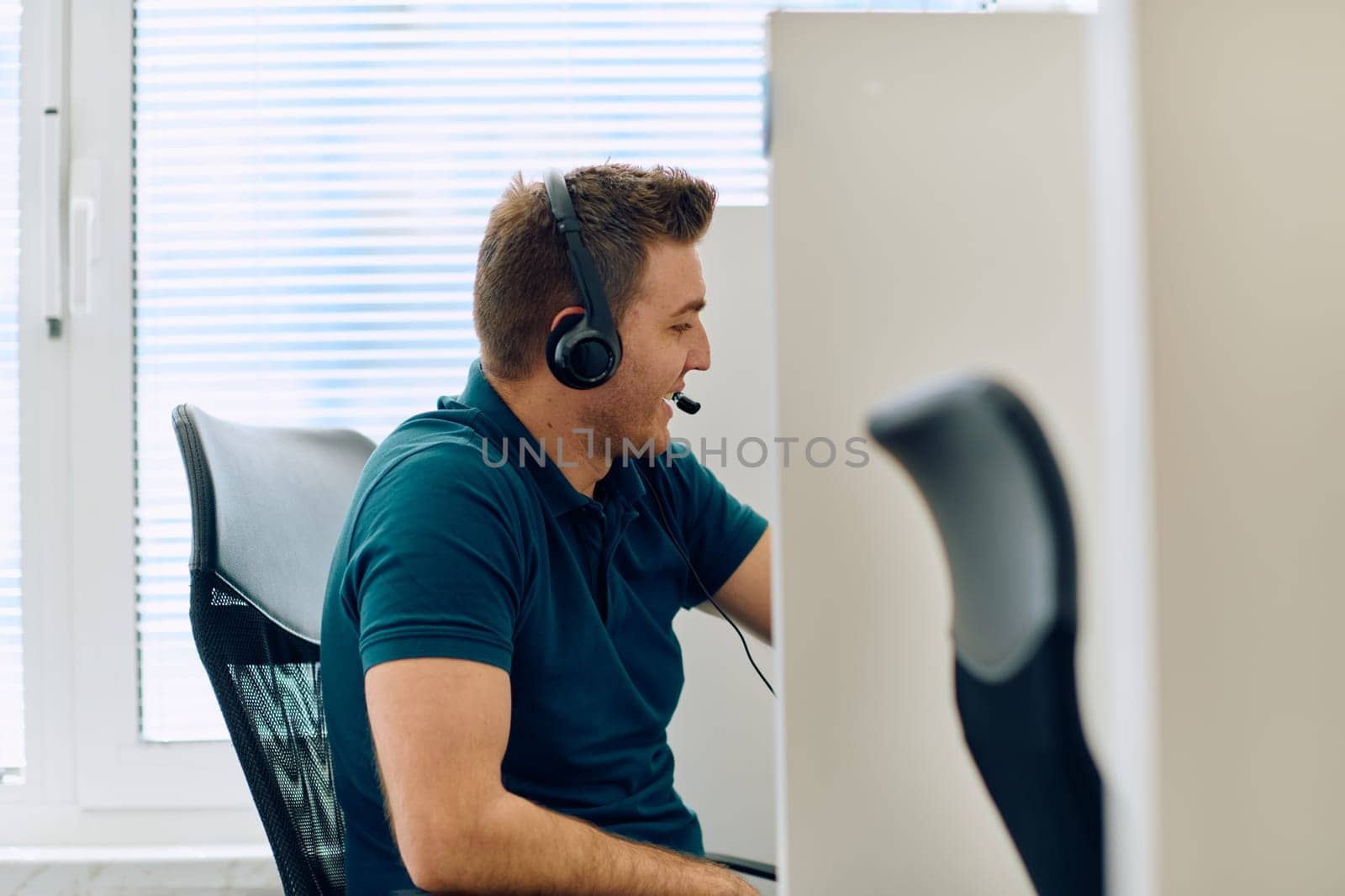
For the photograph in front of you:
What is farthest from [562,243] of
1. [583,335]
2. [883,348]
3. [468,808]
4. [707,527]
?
[883,348]

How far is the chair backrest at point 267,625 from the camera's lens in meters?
0.86

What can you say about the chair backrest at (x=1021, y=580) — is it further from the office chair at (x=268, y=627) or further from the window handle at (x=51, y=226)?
the window handle at (x=51, y=226)

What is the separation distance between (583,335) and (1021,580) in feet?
2.13

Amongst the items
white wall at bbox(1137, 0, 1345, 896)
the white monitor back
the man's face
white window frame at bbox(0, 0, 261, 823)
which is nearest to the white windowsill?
white window frame at bbox(0, 0, 261, 823)

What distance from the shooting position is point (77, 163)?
1.65 m

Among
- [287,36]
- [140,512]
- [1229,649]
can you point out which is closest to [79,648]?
[140,512]

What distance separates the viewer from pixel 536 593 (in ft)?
2.90

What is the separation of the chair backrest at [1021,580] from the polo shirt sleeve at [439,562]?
551 mm

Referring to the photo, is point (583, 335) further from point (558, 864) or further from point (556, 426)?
point (558, 864)

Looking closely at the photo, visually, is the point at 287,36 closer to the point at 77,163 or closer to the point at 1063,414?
the point at 77,163

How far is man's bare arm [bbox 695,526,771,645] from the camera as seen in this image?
115 centimetres

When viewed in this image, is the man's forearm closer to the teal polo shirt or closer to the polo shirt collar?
the teal polo shirt

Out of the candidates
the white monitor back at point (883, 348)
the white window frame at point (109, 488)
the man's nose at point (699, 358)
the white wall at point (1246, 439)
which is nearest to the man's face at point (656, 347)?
the man's nose at point (699, 358)

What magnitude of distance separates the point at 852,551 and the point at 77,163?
179cm
